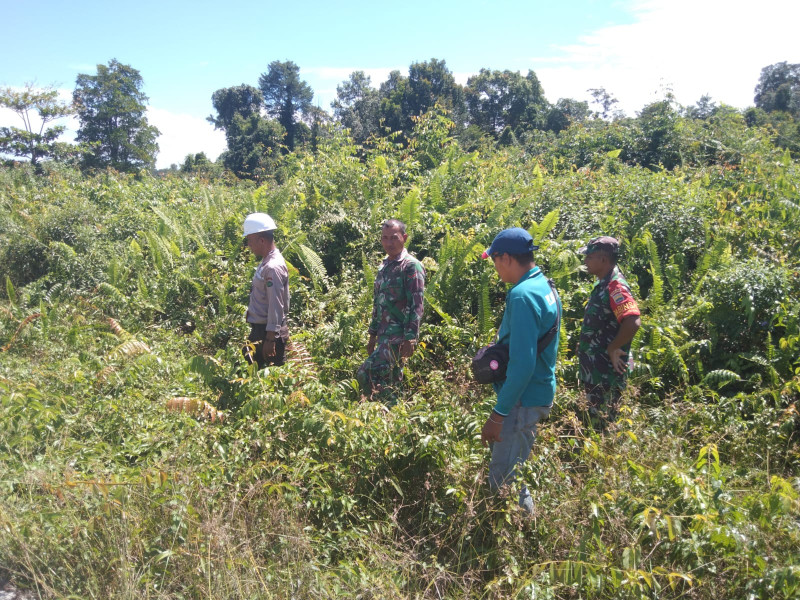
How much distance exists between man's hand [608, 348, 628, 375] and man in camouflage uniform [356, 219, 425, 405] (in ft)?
4.87

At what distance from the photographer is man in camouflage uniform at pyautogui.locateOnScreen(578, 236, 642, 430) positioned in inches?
148

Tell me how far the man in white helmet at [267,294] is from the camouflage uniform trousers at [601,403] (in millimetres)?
2575

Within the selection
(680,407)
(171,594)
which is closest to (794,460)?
(680,407)

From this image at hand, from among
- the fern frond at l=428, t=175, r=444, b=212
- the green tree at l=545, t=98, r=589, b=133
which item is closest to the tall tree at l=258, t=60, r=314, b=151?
the green tree at l=545, t=98, r=589, b=133

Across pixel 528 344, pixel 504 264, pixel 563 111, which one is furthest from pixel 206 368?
pixel 563 111

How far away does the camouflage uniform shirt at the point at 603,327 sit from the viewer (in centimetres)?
381

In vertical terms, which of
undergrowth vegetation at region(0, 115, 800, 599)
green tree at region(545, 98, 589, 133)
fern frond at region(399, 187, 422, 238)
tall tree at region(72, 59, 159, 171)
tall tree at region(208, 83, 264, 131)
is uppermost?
tall tree at region(208, 83, 264, 131)

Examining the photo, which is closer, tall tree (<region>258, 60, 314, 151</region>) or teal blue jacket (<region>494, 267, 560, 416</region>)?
teal blue jacket (<region>494, 267, 560, 416</region>)

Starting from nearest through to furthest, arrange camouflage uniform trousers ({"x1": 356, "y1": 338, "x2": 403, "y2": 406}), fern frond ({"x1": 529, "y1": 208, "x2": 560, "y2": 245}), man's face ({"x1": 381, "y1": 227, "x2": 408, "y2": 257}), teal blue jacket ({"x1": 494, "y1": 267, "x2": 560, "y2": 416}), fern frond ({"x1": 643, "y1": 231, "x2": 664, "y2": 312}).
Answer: teal blue jacket ({"x1": 494, "y1": 267, "x2": 560, "y2": 416}), man's face ({"x1": 381, "y1": 227, "x2": 408, "y2": 257}), camouflage uniform trousers ({"x1": 356, "y1": 338, "x2": 403, "y2": 406}), fern frond ({"x1": 643, "y1": 231, "x2": 664, "y2": 312}), fern frond ({"x1": 529, "y1": 208, "x2": 560, "y2": 245})

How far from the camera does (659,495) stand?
8.63 ft

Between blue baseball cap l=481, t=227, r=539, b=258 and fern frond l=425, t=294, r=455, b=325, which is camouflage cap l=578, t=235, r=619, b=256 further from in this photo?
fern frond l=425, t=294, r=455, b=325

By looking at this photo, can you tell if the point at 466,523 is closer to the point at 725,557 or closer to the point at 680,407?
the point at 725,557

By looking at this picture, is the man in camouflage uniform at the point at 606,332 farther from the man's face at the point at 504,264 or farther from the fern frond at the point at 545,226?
the fern frond at the point at 545,226

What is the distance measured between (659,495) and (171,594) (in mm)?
2385
